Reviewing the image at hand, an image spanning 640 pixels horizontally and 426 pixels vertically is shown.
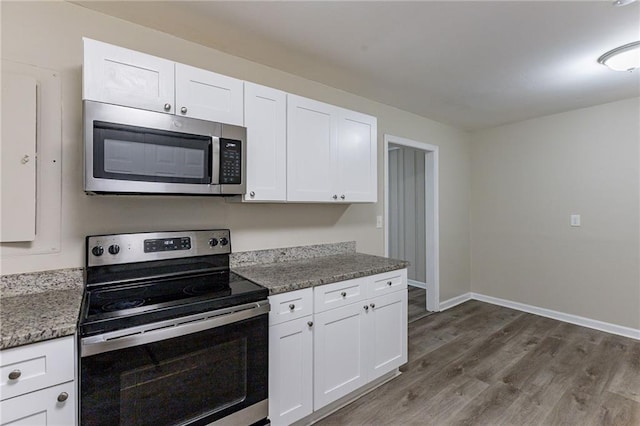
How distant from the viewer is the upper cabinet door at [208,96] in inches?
66.7

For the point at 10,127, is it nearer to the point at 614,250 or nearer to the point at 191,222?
the point at 191,222

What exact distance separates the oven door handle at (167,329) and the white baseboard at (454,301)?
3111 mm

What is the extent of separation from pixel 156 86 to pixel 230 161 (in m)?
0.51

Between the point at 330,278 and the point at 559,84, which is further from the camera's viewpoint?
the point at 559,84

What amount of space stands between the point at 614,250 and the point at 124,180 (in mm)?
4391

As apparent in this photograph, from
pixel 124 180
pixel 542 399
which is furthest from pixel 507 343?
pixel 124 180

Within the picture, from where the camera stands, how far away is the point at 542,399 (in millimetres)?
2195

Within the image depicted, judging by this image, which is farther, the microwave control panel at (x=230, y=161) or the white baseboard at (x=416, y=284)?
the white baseboard at (x=416, y=284)

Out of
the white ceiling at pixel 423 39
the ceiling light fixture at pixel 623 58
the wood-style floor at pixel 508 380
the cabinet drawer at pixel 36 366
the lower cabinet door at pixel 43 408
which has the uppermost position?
the white ceiling at pixel 423 39

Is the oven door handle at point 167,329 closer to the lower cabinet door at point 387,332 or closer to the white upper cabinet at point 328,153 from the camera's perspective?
the white upper cabinet at point 328,153

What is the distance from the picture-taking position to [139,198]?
1831 millimetres

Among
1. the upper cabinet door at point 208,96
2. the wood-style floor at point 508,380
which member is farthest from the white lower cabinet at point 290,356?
the upper cabinet door at point 208,96

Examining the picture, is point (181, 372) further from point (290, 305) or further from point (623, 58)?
point (623, 58)

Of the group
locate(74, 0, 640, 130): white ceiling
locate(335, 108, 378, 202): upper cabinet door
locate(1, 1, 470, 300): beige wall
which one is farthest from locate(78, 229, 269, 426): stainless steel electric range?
locate(74, 0, 640, 130): white ceiling
